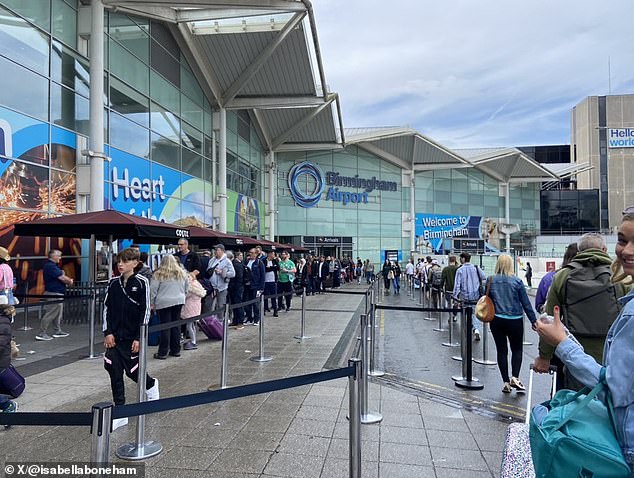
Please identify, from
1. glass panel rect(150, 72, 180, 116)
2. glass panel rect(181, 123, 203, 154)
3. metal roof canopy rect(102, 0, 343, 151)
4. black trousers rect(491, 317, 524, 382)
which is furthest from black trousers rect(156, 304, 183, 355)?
glass panel rect(181, 123, 203, 154)

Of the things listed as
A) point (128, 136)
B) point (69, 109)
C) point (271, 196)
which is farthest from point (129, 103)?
point (271, 196)

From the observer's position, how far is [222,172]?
25.8m

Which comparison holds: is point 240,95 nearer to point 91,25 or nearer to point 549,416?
point 91,25

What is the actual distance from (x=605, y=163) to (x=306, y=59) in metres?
57.0

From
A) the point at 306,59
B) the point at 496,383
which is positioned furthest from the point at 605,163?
the point at 496,383

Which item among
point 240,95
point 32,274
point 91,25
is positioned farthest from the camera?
point 240,95

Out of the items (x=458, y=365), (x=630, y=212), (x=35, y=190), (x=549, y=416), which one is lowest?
(x=458, y=365)

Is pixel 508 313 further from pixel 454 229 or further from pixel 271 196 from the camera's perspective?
pixel 454 229

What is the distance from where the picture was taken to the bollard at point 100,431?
7.93 ft

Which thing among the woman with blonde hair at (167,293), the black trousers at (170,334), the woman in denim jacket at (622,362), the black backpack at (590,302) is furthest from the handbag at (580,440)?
the woman with blonde hair at (167,293)

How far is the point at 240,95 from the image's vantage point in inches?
1045

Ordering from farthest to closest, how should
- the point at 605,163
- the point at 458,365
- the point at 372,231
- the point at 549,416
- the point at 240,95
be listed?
the point at 605,163, the point at 372,231, the point at 240,95, the point at 458,365, the point at 549,416

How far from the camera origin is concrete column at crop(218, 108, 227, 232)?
25484 millimetres

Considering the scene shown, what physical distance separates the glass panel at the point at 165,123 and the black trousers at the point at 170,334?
13021 millimetres
